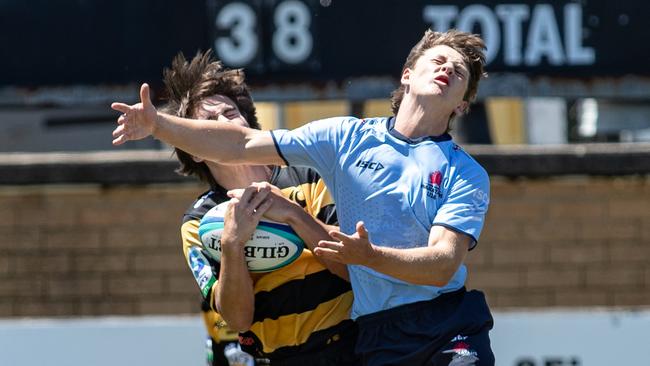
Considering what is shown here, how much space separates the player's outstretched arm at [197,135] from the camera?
3770 mm

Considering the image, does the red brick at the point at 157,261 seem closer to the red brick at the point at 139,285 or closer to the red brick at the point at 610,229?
the red brick at the point at 139,285

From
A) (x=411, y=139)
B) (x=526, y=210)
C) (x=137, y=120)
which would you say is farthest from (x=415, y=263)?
(x=526, y=210)

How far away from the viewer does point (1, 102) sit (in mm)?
7441

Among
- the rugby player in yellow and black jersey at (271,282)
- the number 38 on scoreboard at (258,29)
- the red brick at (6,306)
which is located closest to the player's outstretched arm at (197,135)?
the rugby player in yellow and black jersey at (271,282)

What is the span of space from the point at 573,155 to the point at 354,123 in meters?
3.93

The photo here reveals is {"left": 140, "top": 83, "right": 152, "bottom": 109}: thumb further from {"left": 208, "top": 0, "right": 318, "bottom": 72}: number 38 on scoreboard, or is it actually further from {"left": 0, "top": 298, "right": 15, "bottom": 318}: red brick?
{"left": 0, "top": 298, "right": 15, "bottom": 318}: red brick

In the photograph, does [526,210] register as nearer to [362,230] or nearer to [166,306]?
[166,306]

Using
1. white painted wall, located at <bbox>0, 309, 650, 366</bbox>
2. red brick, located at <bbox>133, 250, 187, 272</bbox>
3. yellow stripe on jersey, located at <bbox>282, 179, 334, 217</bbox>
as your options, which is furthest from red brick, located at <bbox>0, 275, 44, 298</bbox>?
yellow stripe on jersey, located at <bbox>282, 179, 334, 217</bbox>

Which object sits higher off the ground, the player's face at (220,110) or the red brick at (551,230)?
the player's face at (220,110)

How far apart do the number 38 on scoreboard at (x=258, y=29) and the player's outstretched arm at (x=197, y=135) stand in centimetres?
340

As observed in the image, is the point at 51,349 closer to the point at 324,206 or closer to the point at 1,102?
the point at 1,102

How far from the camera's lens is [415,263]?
3.68 meters

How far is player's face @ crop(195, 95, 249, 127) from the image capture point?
431 cm

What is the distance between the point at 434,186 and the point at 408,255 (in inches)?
10.2
